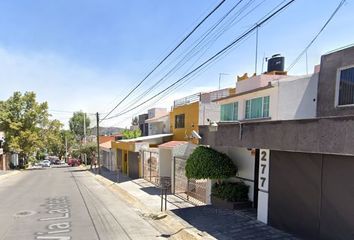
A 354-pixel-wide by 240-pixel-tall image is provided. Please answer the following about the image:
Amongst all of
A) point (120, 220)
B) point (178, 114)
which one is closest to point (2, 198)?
point (120, 220)

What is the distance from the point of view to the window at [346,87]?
990cm

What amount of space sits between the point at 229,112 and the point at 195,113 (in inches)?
272

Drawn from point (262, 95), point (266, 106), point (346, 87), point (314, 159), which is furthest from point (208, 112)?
point (314, 159)

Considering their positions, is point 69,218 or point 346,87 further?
point 69,218

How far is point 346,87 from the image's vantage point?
1015 centimetres

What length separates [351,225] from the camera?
7.70 metres

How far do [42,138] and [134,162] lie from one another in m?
30.2

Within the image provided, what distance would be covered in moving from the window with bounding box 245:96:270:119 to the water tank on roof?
3739mm

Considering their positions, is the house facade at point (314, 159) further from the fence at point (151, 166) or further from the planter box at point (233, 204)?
the fence at point (151, 166)

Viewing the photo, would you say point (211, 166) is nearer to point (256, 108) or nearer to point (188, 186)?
point (256, 108)

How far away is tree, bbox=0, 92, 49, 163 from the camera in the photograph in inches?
1899

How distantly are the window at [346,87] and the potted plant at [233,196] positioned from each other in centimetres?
514

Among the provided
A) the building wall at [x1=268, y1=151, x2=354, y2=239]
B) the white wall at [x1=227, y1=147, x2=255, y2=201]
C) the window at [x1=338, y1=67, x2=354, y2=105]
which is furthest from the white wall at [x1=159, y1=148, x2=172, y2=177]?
the window at [x1=338, y1=67, x2=354, y2=105]

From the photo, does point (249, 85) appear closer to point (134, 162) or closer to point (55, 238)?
point (55, 238)
